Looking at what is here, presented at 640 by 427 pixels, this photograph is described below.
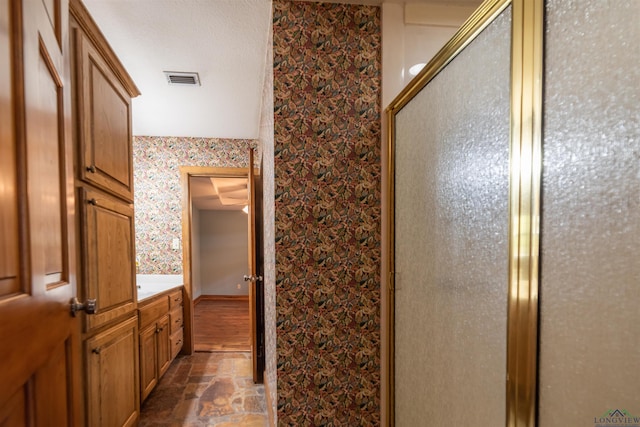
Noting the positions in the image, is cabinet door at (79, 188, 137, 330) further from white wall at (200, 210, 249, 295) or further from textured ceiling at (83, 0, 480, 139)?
white wall at (200, 210, 249, 295)

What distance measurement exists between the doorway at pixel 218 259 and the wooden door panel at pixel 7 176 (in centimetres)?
201

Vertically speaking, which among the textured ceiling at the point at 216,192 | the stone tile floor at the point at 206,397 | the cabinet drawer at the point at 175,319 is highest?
the textured ceiling at the point at 216,192

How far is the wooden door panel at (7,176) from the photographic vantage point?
54 centimetres

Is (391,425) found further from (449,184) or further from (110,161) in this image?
(110,161)

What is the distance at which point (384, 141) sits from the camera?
5.03 ft

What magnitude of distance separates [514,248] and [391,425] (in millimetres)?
1222

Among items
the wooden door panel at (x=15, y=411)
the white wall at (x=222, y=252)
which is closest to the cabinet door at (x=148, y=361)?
the wooden door panel at (x=15, y=411)

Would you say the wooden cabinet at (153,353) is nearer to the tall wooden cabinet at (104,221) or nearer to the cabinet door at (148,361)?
the cabinet door at (148,361)

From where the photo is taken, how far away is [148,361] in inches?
90.2

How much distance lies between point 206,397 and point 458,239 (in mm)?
2455

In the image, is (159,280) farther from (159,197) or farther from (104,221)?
(104,221)

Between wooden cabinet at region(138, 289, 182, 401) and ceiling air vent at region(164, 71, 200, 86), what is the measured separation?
65.4 inches

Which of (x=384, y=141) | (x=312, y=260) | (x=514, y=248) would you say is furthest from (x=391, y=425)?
(x=384, y=141)

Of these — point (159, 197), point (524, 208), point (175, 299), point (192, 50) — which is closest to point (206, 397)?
point (175, 299)
